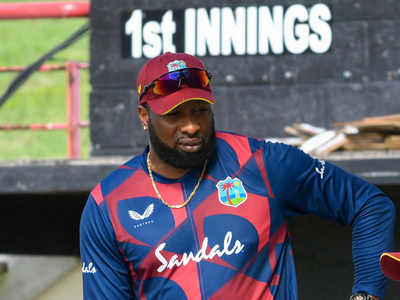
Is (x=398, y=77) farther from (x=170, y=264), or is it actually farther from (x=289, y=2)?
(x=170, y=264)

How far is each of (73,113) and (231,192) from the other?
13.8 ft

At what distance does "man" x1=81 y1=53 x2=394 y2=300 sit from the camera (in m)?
3.69

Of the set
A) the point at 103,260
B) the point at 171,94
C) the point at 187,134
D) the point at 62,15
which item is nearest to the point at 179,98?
the point at 171,94

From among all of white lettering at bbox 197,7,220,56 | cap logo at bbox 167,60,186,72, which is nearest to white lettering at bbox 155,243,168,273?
cap logo at bbox 167,60,186,72

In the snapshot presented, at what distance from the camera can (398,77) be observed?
21.1 feet

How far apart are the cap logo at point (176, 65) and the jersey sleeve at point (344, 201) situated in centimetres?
53

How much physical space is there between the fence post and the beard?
3.73m

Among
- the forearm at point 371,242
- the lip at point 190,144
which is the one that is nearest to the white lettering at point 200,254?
the lip at point 190,144

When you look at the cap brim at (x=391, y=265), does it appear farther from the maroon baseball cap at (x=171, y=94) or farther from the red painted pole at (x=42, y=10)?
the red painted pole at (x=42, y=10)

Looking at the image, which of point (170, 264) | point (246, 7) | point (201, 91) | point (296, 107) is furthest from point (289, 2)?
point (170, 264)

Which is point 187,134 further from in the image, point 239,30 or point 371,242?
point 239,30

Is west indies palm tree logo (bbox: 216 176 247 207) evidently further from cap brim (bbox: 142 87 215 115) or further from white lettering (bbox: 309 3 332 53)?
white lettering (bbox: 309 3 332 53)

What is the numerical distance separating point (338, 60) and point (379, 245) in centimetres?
305

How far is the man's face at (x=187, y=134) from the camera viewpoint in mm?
3758
